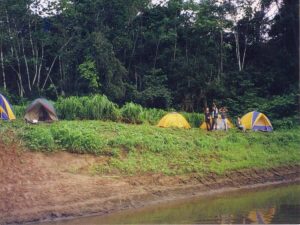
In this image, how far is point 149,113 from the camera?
24.0 meters

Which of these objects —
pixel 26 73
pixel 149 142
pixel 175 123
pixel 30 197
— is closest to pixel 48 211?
pixel 30 197

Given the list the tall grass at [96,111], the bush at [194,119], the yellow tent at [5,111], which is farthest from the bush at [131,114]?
the yellow tent at [5,111]

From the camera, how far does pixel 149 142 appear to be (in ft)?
59.9

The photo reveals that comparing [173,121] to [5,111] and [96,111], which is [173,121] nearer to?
[96,111]

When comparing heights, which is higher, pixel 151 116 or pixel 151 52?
pixel 151 52

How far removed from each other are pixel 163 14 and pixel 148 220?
73.6 feet

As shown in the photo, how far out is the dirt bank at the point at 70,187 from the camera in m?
13.2

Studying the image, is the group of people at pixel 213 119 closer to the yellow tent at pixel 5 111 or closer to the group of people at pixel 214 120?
the group of people at pixel 214 120

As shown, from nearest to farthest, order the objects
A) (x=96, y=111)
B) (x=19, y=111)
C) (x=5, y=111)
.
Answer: (x=5, y=111) < (x=96, y=111) < (x=19, y=111)

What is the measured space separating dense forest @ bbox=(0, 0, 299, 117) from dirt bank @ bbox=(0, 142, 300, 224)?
13.2 metres

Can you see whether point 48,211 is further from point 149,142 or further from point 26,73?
point 26,73

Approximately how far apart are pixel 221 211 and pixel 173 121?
394 inches

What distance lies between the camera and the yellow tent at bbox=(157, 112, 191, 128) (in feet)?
75.0

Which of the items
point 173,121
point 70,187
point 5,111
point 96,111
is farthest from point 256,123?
point 70,187
